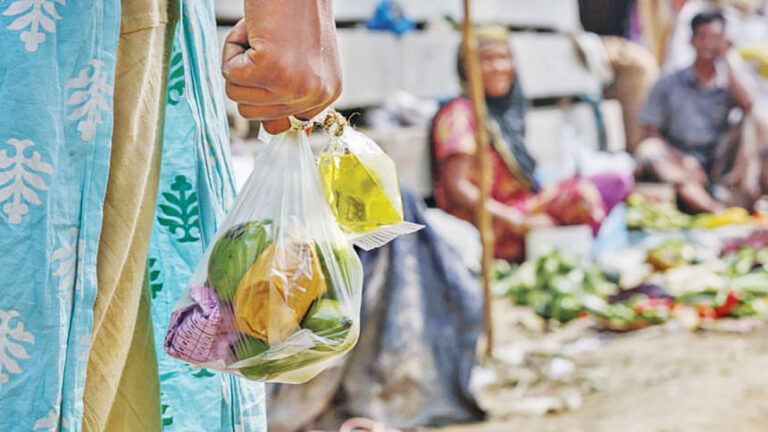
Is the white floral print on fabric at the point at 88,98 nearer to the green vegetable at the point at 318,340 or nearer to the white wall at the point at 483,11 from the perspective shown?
the green vegetable at the point at 318,340

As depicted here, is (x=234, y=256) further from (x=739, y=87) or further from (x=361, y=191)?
(x=739, y=87)

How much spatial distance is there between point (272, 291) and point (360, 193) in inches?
9.9

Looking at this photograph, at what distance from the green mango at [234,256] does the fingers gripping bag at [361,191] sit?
171mm

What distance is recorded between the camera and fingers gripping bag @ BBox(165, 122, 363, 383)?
963mm

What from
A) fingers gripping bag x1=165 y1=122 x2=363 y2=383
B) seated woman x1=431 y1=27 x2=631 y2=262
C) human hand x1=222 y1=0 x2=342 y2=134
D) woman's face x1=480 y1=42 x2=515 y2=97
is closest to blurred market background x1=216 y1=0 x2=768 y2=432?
seated woman x1=431 y1=27 x2=631 y2=262

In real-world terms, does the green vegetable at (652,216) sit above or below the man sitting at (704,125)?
below

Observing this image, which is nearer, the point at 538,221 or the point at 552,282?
the point at 552,282

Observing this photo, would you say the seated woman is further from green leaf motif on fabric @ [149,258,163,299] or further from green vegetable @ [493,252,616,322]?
green leaf motif on fabric @ [149,258,163,299]

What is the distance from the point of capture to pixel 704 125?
7781 millimetres

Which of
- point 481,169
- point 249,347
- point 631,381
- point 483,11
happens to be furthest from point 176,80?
point 483,11

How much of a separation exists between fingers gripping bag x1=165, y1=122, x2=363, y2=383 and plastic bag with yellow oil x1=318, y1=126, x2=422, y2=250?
0.10 meters

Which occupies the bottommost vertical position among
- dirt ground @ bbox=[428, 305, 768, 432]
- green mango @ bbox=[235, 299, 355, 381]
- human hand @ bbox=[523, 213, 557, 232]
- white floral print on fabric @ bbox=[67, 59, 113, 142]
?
dirt ground @ bbox=[428, 305, 768, 432]

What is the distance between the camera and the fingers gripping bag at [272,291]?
963mm

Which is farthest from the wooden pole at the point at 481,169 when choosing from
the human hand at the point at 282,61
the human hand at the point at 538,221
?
the human hand at the point at 282,61
